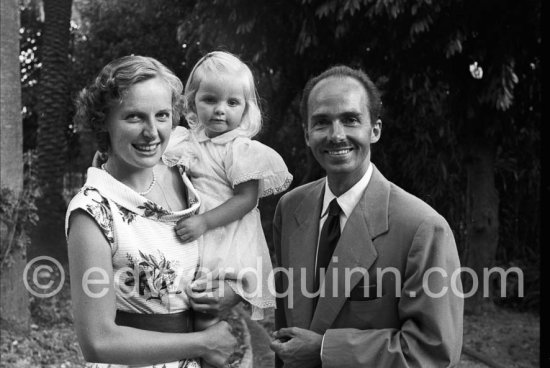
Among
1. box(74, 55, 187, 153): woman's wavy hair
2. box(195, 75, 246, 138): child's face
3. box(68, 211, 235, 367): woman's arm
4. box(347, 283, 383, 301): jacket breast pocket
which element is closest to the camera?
box(68, 211, 235, 367): woman's arm

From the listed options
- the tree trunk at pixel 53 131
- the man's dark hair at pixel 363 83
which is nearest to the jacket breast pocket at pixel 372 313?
the man's dark hair at pixel 363 83

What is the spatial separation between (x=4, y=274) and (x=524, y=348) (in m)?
6.20

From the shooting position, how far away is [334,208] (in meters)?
2.78

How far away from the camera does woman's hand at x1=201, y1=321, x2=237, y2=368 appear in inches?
96.2

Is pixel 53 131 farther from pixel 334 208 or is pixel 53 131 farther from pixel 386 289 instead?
pixel 386 289

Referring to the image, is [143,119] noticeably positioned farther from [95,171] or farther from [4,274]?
[4,274]

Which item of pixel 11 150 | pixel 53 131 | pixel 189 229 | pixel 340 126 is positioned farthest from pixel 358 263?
pixel 53 131

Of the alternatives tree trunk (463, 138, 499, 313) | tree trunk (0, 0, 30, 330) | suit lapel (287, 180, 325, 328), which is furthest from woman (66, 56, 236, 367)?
tree trunk (463, 138, 499, 313)

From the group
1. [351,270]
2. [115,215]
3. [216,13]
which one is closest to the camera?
[115,215]

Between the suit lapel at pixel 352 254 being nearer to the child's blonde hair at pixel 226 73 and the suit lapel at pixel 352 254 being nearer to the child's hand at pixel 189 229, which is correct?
the child's hand at pixel 189 229

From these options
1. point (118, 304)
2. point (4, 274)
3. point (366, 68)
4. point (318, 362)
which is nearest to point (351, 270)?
point (318, 362)

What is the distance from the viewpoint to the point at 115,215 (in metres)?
2.31

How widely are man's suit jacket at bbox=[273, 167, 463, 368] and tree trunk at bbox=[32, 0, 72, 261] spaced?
29.8 feet

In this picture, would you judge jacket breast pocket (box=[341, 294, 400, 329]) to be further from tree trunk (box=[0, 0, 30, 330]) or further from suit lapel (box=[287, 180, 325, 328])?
tree trunk (box=[0, 0, 30, 330])
